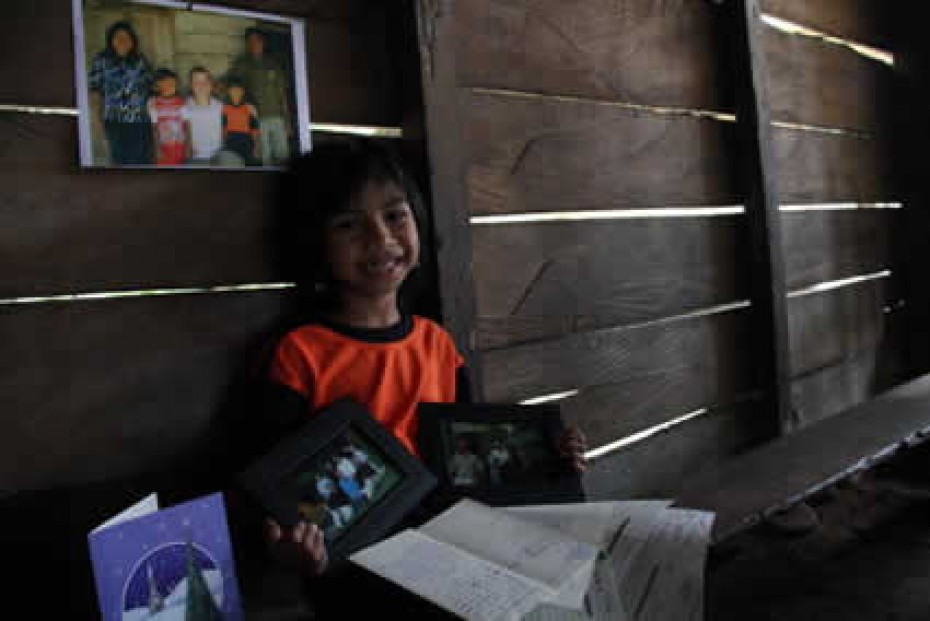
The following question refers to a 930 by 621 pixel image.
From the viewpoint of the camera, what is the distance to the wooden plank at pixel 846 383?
2400 mm

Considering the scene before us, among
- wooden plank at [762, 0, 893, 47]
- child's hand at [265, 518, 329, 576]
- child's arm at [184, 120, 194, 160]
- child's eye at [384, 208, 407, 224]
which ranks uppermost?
wooden plank at [762, 0, 893, 47]

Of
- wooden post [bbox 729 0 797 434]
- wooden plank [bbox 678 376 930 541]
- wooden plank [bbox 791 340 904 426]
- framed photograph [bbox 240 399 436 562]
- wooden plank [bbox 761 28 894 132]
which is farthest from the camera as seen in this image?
wooden plank [bbox 791 340 904 426]

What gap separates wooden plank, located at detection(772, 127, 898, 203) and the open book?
1702 millimetres

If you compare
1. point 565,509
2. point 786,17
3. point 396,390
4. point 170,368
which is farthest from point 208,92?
point 786,17

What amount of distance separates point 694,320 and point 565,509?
1229 millimetres

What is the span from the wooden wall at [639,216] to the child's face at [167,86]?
0.45 m

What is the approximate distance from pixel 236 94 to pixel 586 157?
88cm

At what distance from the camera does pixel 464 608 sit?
678 millimetres

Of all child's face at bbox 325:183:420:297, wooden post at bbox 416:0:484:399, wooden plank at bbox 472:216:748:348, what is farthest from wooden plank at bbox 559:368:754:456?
child's face at bbox 325:183:420:297

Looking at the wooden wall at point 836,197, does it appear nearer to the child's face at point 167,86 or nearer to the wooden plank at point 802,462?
the wooden plank at point 802,462

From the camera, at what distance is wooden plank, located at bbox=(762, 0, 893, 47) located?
235 centimetres

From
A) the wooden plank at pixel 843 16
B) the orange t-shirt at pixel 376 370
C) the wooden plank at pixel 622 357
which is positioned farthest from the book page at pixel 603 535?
the wooden plank at pixel 843 16

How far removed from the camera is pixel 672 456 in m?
1.96

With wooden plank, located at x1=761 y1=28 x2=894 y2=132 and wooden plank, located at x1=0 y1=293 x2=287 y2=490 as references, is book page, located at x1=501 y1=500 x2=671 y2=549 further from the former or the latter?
wooden plank, located at x1=761 y1=28 x2=894 y2=132
